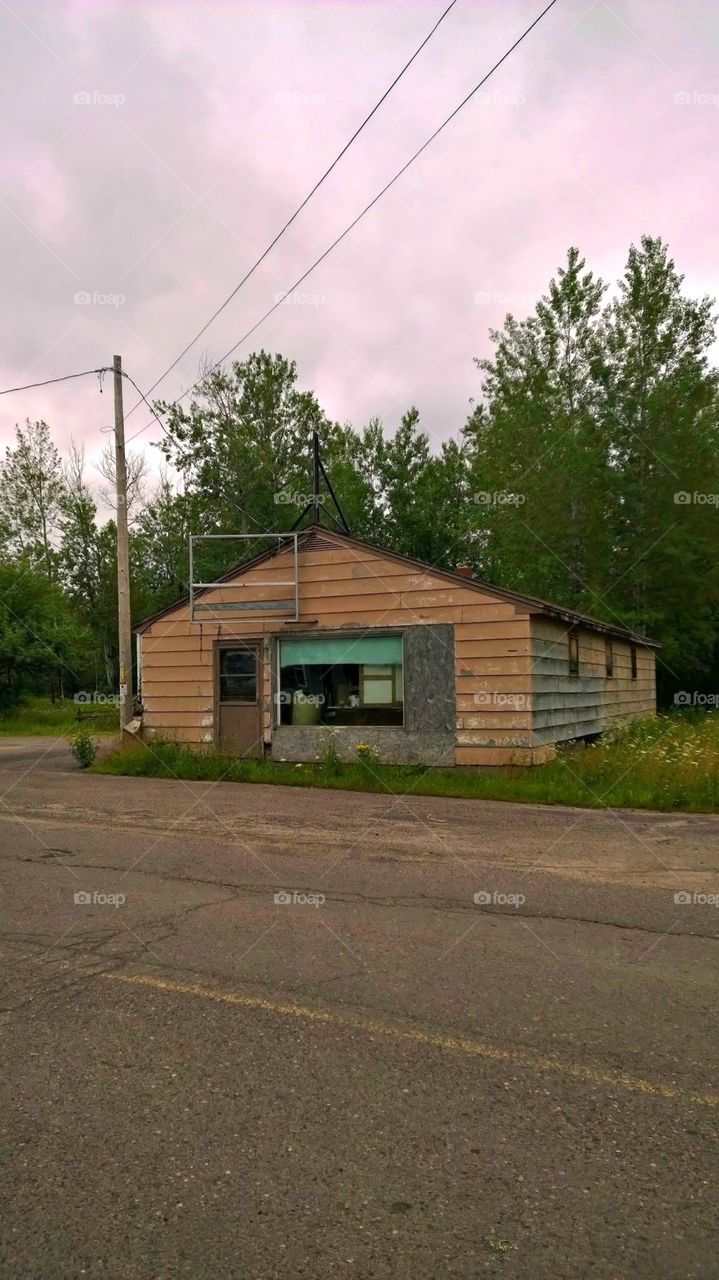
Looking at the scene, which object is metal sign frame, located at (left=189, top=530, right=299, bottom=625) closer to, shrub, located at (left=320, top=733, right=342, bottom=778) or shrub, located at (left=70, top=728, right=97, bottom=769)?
shrub, located at (left=320, top=733, right=342, bottom=778)

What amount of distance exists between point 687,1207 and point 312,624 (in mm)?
13258

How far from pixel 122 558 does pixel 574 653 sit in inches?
377

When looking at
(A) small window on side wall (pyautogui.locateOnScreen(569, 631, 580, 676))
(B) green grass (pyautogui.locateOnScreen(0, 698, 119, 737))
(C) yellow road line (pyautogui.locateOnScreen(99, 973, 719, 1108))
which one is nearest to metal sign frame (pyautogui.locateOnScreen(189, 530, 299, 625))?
(A) small window on side wall (pyautogui.locateOnScreen(569, 631, 580, 676))

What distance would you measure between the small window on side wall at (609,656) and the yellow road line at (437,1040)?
55.5ft

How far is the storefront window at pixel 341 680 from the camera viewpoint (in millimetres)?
15109

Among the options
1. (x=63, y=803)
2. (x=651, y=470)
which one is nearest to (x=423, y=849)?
(x=63, y=803)

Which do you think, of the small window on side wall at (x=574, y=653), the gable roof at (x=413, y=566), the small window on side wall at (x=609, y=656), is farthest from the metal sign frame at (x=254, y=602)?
the small window on side wall at (x=609, y=656)

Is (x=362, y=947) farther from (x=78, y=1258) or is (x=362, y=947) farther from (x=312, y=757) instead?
(x=312, y=757)

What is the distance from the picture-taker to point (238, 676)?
53.9 ft

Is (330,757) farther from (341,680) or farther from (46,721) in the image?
(46,721)

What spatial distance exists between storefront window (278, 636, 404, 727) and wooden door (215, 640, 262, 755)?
534 mm

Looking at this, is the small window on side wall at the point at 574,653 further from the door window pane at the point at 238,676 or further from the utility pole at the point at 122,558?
the utility pole at the point at 122,558

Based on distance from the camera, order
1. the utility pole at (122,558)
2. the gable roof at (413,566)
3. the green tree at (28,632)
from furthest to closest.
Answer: the green tree at (28,632) < the utility pole at (122,558) < the gable roof at (413,566)

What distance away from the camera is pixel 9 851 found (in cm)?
876
